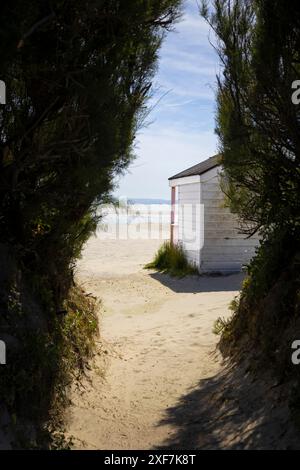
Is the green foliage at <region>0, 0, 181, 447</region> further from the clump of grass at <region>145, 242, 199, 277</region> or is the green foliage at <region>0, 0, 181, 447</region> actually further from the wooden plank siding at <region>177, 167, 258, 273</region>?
the clump of grass at <region>145, 242, 199, 277</region>

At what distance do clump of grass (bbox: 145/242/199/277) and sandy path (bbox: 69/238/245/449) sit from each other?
2.09 feet

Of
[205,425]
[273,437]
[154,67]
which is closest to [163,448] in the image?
[205,425]

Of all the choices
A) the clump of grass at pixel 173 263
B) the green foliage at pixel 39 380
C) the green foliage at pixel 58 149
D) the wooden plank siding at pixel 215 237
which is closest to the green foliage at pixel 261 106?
the green foliage at pixel 58 149

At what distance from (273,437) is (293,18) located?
4.64 meters

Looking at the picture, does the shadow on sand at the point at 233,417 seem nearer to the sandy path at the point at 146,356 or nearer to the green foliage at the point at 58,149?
the sandy path at the point at 146,356

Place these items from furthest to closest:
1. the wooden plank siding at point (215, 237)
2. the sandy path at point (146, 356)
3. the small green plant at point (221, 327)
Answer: the wooden plank siding at point (215, 237)
the small green plant at point (221, 327)
the sandy path at point (146, 356)

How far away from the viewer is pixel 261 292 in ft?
21.9

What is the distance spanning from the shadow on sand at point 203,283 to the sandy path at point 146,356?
0.09ft

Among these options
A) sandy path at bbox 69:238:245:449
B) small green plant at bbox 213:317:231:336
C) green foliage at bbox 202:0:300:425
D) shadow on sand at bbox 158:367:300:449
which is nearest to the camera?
shadow on sand at bbox 158:367:300:449

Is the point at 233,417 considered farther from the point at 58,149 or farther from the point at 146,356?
the point at 58,149

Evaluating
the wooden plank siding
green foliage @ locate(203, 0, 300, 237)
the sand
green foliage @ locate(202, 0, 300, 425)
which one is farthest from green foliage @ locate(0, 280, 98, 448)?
the wooden plank siding

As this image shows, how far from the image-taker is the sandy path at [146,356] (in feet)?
17.0

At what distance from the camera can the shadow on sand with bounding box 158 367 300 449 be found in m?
4.42

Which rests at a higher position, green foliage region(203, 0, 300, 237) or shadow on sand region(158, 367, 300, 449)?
green foliage region(203, 0, 300, 237)
